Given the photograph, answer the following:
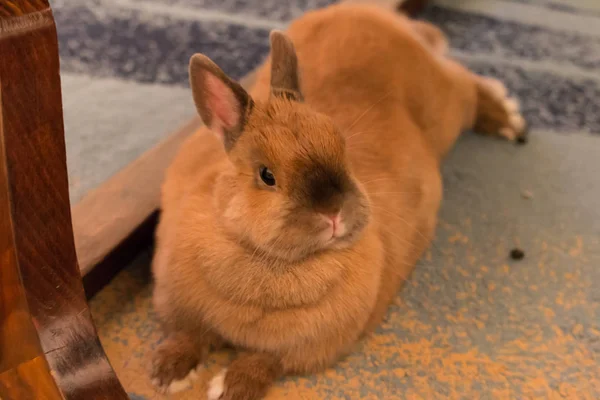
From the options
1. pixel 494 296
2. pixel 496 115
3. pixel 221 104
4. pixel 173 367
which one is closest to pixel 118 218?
pixel 173 367

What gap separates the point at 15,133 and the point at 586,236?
55.5 inches

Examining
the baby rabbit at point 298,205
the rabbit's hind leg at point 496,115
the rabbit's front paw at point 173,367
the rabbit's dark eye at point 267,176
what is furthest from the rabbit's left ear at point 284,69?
the rabbit's hind leg at point 496,115

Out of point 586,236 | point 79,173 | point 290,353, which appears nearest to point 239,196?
point 290,353

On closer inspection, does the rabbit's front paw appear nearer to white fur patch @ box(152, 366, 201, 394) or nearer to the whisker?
white fur patch @ box(152, 366, 201, 394)

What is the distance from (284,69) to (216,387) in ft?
1.99

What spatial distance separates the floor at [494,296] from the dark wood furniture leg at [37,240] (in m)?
0.25

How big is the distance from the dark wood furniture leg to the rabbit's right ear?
0.27 meters

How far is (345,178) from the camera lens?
36.4 inches

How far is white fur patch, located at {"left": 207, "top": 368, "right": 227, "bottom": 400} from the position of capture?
3.54 feet

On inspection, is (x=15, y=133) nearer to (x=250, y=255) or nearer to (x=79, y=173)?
(x=250, y=255)

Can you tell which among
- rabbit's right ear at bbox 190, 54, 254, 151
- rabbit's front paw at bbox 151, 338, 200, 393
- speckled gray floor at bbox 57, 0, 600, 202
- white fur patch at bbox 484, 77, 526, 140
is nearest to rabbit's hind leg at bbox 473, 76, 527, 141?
white fur patch at bbox 484, 77, 526, 140

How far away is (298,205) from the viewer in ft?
2.90

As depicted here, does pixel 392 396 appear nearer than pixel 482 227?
Yes

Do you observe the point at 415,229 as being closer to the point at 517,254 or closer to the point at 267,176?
the point at 517,254
